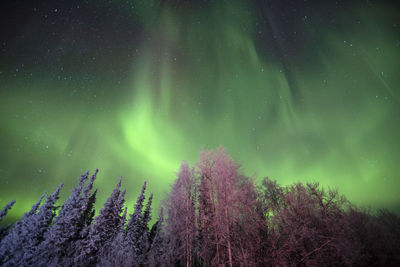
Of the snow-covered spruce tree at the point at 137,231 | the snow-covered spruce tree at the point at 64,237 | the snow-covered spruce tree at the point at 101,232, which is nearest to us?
the snow-covered spruce tree at the point at 64,237

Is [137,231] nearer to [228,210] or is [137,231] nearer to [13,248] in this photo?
[13,248]

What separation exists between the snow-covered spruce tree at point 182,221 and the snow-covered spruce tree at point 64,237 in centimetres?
1958

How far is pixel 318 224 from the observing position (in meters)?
13.5

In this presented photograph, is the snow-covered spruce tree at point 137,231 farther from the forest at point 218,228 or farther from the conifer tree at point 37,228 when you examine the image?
the conifer tree at point 37,228

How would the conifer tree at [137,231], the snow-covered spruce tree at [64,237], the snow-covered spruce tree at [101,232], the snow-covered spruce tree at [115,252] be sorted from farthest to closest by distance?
the conifer tree at [137,231], the snow-covered spruce tree at [101,232], the snow-covered spruce tree at [64,237], the snow-covered spruce tree at [115,252]

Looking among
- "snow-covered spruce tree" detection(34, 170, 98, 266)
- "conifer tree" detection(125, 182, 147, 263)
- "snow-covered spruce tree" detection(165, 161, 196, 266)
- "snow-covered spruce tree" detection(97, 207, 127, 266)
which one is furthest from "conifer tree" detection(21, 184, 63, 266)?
"snow-covered spruce tree" detection(165, 161, 196, 266)

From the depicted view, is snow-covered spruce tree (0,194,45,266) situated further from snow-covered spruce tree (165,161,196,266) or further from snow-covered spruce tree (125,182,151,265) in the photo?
snow-covered spruce tree (165,161,196,266)

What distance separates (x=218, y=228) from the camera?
12.3 meters

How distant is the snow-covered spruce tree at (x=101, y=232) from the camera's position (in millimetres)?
Answer: 26906

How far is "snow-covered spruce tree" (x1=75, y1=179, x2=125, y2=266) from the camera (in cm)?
2691

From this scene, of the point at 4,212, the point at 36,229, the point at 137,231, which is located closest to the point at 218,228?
the point at 137,231

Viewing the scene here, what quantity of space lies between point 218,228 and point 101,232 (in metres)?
27.1

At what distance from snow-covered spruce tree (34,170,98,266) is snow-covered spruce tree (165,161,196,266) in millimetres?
19585

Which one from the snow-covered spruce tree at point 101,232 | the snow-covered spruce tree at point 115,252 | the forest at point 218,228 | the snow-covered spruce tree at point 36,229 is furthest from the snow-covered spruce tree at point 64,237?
the snow-covered spruce tree at point 115,252
